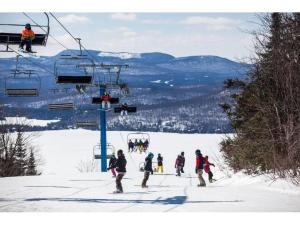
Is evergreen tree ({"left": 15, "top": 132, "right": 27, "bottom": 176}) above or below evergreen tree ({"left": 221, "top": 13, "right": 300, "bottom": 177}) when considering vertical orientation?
below

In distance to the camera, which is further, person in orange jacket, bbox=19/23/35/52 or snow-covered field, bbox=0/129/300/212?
snow-covered field, bbox=0/129/300/212

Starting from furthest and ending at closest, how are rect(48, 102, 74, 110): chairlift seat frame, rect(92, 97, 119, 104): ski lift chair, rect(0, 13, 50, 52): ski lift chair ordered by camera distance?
1. rect(92, 97, 119, 104): ski lift chair
2. rect(48, 102, 74, 110): chairlift seat frame
3. rect(0, 13, 50, 52): ski lift chair

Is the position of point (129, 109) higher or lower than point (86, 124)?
higher

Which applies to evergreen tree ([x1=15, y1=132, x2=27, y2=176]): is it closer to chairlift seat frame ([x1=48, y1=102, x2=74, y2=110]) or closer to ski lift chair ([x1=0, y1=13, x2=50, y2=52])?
chairlift seat frame ([x1=48, y1=102, x2=74, y2=110])

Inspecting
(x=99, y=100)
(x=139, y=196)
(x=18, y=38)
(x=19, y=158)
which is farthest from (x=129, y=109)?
(x=19, y=158)

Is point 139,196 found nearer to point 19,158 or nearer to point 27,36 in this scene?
point 27,36

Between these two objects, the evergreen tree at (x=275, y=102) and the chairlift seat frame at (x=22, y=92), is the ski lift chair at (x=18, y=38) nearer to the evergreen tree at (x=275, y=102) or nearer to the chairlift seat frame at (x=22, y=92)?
the chairlift seat frame at (x=22, y=92)

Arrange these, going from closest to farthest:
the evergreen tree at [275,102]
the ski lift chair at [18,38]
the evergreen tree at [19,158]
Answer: the ski lift chair at [18,38]
the evergreen tree at [275,102]
the evergreen tree at [19,158]

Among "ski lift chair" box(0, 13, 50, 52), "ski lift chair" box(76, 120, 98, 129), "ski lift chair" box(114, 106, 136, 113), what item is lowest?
"ski lift chair" box(76, 120, 98, 129)

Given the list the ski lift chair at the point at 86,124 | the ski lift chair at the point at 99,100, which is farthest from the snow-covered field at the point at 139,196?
the ski lift chair at the point at 99,100

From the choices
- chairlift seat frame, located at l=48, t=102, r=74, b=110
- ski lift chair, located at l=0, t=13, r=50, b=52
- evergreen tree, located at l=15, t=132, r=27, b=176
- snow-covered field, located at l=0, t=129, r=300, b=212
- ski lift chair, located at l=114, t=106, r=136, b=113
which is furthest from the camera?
evergreen tree, located at l=15, t=132, r=27, b=176

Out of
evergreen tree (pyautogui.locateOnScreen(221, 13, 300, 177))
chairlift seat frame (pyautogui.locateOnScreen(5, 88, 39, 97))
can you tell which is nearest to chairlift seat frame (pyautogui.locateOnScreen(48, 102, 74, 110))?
chairlift seat frame (pyautogui.locateOnScreen(5, 88, 39, 97))

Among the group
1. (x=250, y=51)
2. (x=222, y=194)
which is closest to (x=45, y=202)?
(x=222, y=194)
